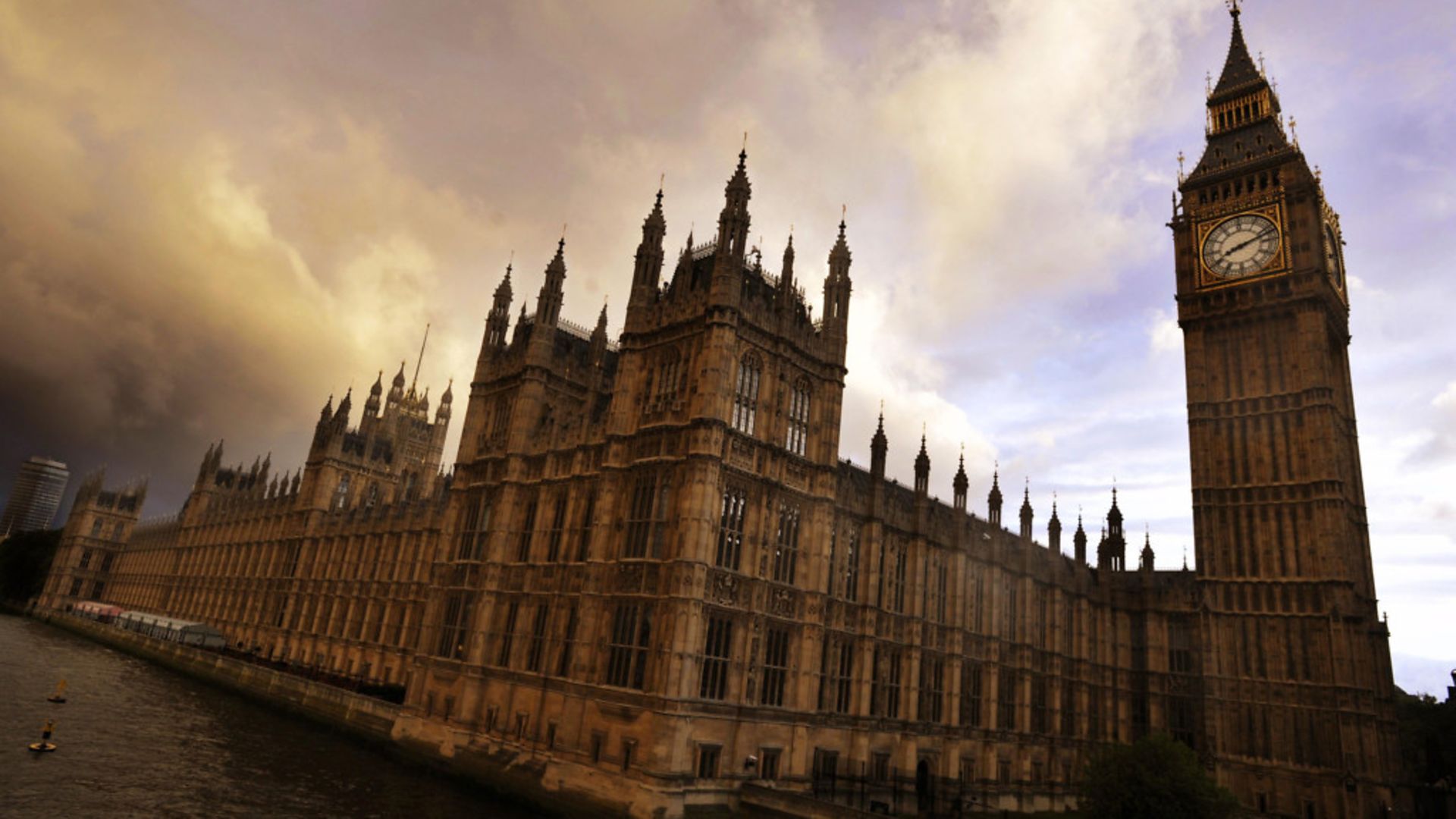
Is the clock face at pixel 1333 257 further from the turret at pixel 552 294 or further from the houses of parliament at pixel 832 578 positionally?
the turret at pixel 552 294

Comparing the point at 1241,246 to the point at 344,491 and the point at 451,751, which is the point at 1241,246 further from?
the point at 344,491

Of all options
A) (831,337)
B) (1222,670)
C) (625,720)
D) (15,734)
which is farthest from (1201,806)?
(15,734)

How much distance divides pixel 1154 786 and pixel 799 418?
71.4 feet

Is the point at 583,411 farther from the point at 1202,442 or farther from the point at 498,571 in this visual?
the point at 1202,442

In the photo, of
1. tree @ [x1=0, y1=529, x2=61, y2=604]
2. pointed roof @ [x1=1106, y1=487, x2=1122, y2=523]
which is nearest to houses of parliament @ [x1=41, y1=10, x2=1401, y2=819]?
pointed roof @ [x1=1106, y1=487, x2=1122, y2=523]

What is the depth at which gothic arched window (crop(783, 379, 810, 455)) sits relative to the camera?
136 feet

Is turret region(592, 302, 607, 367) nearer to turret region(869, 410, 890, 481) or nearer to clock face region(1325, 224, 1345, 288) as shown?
turret region(869, 410, 890, 481)

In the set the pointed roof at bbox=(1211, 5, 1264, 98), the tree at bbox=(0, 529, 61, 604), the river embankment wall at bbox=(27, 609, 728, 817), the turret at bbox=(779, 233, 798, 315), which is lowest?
the river embankment wall at bbox=(27, 609, 728, 817)

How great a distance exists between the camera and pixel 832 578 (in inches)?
1657

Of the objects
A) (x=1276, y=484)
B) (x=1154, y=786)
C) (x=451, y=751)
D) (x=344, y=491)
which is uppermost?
(x=1276, y=484)

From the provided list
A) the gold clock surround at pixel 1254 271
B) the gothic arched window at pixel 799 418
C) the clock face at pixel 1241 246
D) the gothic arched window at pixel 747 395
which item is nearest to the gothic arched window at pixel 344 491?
the gothic arched window at pixel 799 418

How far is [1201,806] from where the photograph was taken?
1314 inches

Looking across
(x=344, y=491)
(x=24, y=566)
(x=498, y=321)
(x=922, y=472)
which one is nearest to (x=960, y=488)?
(x=922, y=472)

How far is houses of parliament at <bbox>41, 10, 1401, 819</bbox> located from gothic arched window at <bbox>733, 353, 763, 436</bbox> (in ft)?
0.47
